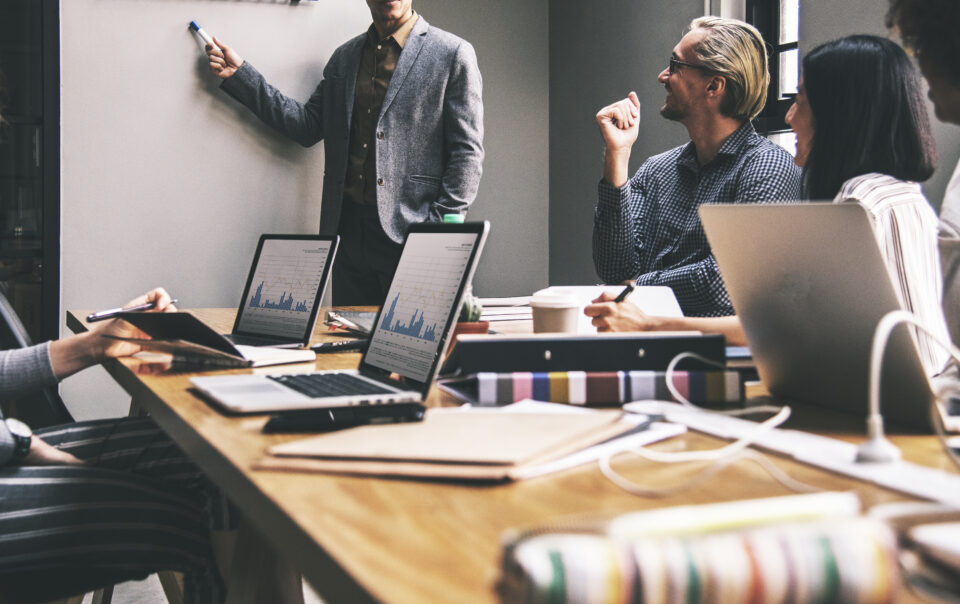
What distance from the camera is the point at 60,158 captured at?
8.92 feet

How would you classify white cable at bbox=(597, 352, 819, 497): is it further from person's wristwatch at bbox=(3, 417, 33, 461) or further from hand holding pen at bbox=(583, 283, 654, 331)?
person's wristwatch at bbox=(3, 417, 33, 461)

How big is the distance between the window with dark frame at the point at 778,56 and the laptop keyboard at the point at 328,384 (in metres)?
2.76

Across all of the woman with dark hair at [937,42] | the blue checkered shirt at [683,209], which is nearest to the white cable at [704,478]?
the woman with dark hair at [937,42]

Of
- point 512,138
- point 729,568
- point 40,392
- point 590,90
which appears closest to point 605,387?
point 729,568

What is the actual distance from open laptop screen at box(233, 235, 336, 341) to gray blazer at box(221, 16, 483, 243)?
0.96 meters

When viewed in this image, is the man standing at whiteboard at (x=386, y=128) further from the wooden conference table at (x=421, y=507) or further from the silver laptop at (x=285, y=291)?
the wooden conference table at (x=421, y=507)

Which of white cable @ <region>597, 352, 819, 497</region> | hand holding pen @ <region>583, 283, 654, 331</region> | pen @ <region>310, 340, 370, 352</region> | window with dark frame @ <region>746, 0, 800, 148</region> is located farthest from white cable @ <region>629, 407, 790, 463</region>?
window with dark frame @ <region>746, 0, 800, 148</region>

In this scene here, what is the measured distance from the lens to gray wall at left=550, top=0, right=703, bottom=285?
3.91 m

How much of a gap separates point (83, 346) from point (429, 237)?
0.65 m

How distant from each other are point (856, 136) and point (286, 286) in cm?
110

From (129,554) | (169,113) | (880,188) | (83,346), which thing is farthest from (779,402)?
(169,113)

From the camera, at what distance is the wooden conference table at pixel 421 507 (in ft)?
1.49

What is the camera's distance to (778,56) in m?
3.40

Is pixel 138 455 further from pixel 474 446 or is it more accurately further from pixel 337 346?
pixel 474 446
